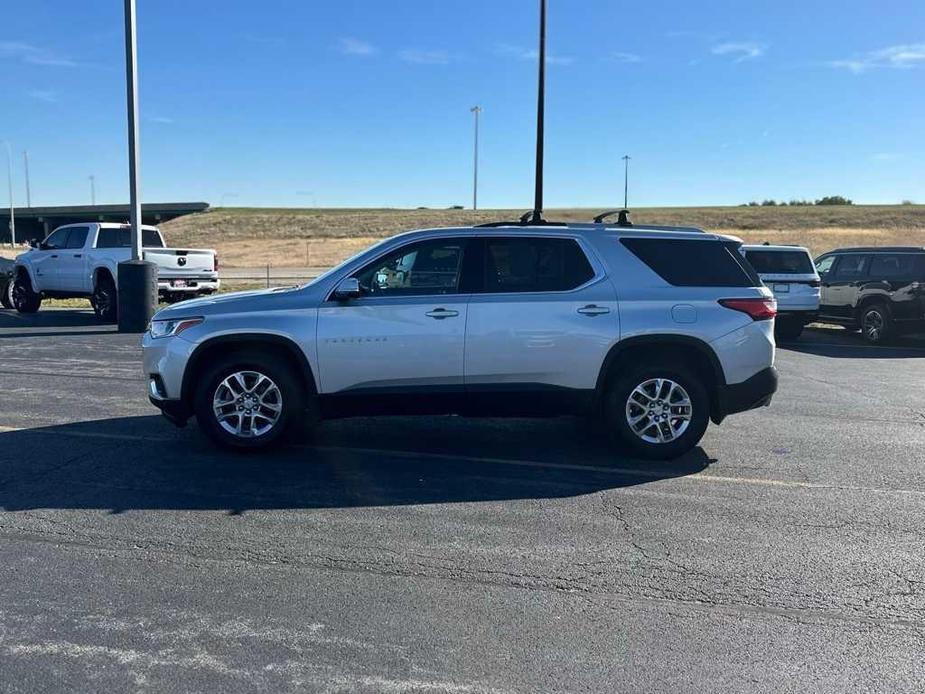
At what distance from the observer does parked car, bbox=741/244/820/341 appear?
1483 cm

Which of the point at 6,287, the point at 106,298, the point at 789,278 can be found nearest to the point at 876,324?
the point at 789,278

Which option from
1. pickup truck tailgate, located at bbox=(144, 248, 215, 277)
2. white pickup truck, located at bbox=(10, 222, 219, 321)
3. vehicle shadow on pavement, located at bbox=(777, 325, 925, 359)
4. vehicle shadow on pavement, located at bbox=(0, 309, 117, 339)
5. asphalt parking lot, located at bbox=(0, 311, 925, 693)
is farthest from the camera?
white pickup truck, located at bbox=(10, 222, 219, 321)

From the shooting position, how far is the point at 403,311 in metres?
6.27

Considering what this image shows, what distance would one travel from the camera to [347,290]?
6219mm

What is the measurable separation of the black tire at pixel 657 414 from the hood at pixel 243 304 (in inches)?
100

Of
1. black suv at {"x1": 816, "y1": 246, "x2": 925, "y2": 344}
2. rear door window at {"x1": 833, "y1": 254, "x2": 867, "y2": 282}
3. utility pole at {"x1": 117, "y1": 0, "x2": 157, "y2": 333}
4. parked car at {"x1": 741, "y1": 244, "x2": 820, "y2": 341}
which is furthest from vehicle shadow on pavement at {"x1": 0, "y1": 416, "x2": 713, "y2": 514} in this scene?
rear door window at {"x1": 833, "y1": 254, "x2": 867, "y2": 282}

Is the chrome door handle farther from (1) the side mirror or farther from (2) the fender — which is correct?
(1) the side mirror

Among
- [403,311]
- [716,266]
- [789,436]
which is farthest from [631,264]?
[789,436]

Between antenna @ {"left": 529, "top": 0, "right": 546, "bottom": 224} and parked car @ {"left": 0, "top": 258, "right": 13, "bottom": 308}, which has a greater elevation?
antenna @ {"left": 529, "top": 0, "right": 546, "bottom": 224}

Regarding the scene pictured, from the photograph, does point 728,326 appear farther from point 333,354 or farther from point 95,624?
point 95,624

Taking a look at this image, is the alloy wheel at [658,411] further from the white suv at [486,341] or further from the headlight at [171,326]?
the headlight at [171,326]

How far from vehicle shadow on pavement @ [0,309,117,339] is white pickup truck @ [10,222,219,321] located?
1.66ft

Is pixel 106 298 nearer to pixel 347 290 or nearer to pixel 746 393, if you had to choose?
pixel 347 290

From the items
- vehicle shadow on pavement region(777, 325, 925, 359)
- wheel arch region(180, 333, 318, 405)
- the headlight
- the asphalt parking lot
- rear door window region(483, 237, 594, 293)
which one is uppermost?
rear door window region(483, 237, 594, 293)
